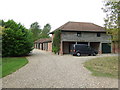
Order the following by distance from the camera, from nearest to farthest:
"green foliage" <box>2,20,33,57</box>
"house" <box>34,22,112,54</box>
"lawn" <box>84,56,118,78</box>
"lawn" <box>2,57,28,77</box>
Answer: "lawn" <box>84,56,118,78</box>
"lawn" <box>2,57,28,77</box>
"green foliage" <box>2,20,33,57</box>
"house" <box>34,22,112,54</box>

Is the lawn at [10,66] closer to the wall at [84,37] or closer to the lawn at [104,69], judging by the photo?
the lawn at [104,69]

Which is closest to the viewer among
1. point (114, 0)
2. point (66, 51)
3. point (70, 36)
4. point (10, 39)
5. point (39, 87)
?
point (39, 87)

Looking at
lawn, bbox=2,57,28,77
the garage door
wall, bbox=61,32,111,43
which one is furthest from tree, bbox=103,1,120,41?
the garage door

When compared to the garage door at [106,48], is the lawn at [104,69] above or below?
below

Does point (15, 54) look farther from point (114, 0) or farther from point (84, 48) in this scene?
point (114, 0)

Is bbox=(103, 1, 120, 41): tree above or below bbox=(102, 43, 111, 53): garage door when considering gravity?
above

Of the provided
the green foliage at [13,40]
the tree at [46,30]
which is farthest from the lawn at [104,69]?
the tree at [46,30]

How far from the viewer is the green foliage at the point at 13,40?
54.4 ft

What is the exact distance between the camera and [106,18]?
392 inches

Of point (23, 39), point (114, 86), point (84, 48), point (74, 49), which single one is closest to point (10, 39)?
point (23, 39)

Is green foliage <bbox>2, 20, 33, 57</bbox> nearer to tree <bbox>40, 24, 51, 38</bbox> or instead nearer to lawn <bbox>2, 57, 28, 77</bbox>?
lawn <bbox>2, 57, 28, 77</bbox>

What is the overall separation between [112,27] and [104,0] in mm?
2346

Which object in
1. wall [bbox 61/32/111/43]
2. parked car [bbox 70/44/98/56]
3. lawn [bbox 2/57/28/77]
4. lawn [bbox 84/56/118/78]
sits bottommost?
lawn [bbox 84/56/118/78]

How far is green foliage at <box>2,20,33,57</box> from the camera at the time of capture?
54.4 feet
